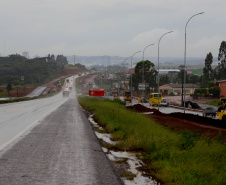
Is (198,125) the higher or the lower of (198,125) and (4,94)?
the higher

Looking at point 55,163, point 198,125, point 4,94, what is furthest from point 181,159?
point 4,94

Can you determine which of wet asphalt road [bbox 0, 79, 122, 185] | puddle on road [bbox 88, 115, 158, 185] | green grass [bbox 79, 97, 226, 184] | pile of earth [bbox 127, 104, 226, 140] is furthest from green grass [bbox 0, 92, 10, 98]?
puddle on road [bbox 88, 115, 158, 185]

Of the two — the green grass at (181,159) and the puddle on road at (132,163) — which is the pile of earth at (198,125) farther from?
the puddle on road at (132,163)

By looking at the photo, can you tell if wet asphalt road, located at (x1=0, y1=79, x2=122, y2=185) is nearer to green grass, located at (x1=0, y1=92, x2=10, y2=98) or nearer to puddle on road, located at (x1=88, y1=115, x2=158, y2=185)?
puddle on road, located at (x1=88, y1=115, x2=158, y2=185)

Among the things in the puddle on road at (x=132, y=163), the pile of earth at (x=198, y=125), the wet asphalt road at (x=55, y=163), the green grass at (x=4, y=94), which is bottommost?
the green grass at (x=4, y=94)

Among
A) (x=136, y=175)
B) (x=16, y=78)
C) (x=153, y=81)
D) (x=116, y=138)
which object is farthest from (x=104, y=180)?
(x=16, y=78)

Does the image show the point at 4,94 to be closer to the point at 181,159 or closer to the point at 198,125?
the point at 198,125

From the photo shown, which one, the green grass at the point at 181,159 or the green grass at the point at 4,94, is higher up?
the green grass at the point at 181,159

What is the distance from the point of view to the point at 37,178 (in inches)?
262

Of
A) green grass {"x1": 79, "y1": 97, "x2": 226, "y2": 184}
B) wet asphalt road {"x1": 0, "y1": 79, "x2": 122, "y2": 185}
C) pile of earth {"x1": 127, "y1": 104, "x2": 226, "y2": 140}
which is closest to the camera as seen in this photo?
wet asphalt road {"x1": 0, "y1": 79, "x2": 122, "y2": 185}

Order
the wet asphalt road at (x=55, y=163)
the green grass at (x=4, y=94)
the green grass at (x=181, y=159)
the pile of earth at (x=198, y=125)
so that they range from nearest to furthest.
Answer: the wet asphalt road at (x=55, y=163) < the green grass at (x=181, y=159) < the pile of earth at (x=198, y=125) < the green grass at (x=4, y=94)

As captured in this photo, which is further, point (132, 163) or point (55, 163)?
point (132, 163)

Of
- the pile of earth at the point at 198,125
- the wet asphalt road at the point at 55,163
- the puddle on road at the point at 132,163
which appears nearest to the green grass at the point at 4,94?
the pile of earth at the point at 198,125

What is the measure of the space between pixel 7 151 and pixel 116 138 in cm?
467
